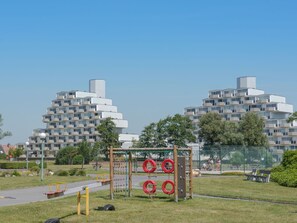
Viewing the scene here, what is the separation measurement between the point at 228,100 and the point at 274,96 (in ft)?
39.6

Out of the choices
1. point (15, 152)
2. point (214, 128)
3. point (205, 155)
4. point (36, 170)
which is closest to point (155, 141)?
point (214, 128)

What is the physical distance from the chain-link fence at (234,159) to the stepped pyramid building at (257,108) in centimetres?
6804

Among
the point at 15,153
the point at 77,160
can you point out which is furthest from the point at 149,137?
the point at 15,153

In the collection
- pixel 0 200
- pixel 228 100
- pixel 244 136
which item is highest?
pixel 228 100

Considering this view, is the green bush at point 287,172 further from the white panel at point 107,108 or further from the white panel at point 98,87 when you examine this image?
the white panel at point 98,87

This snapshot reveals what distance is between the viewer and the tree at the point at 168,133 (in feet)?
263

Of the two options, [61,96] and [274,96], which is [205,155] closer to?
[274,96]

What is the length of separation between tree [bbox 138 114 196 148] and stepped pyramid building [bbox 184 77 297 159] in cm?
3722

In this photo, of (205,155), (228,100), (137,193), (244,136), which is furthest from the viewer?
(228,100)

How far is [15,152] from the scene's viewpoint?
12181cm

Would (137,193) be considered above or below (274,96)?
below

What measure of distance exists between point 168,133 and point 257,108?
50190mm

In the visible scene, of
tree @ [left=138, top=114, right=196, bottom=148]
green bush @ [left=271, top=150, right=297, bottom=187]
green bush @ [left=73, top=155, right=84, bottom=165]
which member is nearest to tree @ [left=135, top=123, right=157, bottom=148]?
tree @ [left=138, top=114, right=196, bottom=148]

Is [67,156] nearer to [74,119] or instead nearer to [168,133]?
[168,133]
